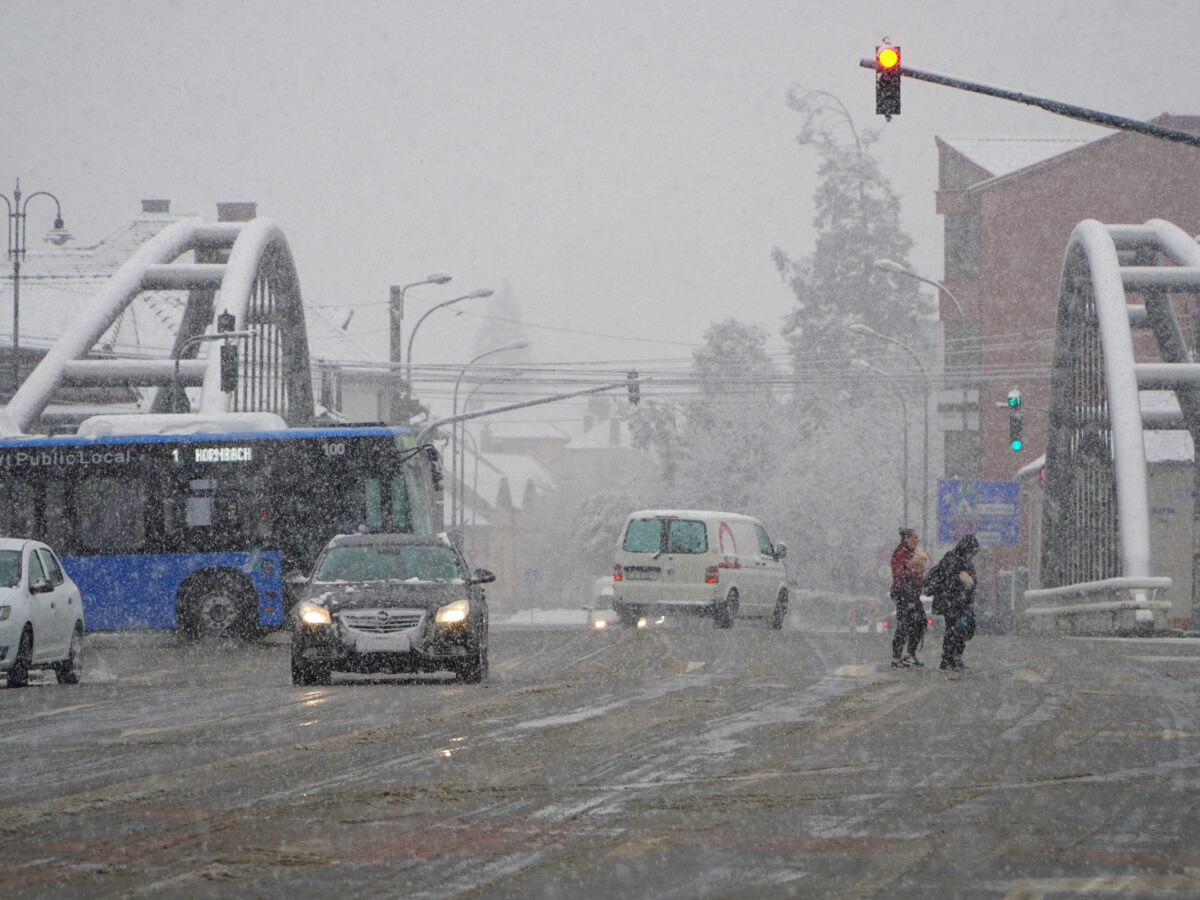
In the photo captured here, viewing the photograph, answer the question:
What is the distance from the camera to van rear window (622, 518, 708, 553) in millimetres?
32312

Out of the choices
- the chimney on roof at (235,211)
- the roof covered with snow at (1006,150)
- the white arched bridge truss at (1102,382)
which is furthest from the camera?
the chimney on roof at (235,211)

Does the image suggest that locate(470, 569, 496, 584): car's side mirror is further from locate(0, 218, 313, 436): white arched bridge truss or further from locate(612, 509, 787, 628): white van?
locate(0, 218, 313, 436): white arched bridge truss

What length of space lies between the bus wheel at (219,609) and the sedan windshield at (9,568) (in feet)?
23.2

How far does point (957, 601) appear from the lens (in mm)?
21250

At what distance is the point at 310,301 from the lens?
89688mm

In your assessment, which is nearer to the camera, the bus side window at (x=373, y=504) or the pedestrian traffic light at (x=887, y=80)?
the pedestrian traffic light at (x=887, y=80)

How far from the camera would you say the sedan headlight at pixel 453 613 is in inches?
714

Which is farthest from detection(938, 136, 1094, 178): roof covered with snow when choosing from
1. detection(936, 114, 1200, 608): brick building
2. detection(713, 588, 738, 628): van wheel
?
detection(713, 588, 738, 628): van wheel

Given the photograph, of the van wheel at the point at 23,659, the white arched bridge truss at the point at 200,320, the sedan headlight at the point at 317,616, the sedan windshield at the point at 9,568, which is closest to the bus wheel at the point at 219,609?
the sedan windshield at the point at 9,568

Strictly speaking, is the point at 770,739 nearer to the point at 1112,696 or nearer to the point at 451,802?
the point at 451,802

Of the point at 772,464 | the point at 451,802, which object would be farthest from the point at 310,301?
the point at 451,802

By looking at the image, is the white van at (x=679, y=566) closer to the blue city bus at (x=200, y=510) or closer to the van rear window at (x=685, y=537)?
the van rear window at (x=685, y=537)

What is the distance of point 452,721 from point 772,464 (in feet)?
250

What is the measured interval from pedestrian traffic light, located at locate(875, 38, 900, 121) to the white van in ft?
45.4
